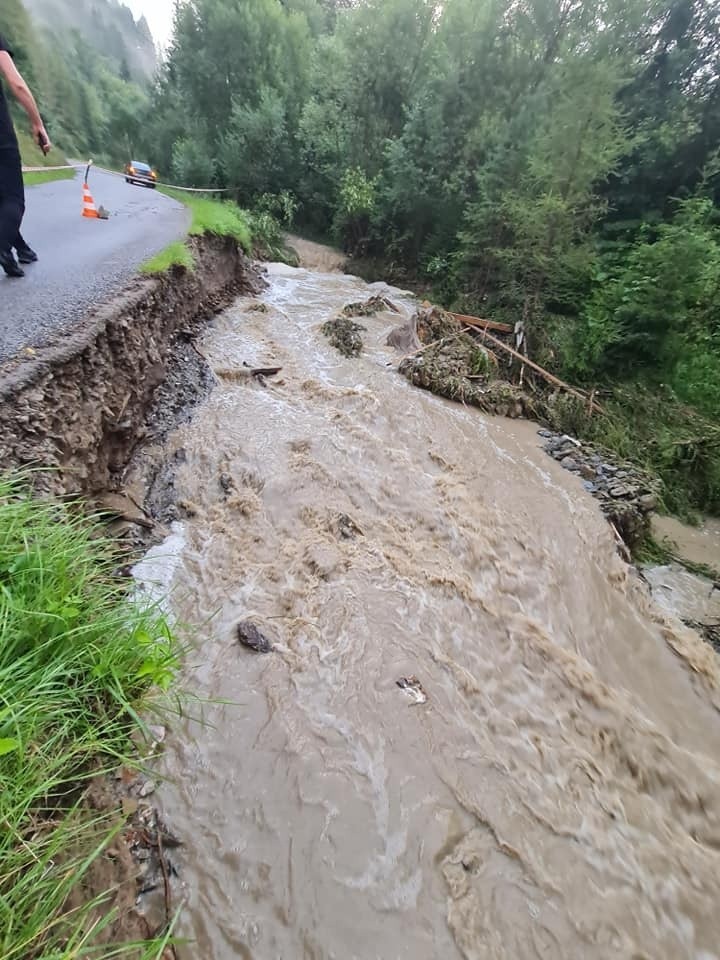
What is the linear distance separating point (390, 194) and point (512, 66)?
178 inches

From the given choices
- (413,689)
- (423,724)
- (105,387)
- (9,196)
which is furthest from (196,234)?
(423,724)

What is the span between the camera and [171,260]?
22.5ft

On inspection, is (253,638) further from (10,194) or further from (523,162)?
(523,162)

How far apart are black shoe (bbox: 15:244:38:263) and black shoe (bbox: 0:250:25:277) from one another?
1.38 ft

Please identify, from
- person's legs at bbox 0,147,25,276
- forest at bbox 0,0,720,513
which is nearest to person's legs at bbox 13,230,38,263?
person's legs at bbox 0,147,25,276

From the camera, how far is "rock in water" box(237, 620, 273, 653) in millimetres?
3297

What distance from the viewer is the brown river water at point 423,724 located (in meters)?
2.21

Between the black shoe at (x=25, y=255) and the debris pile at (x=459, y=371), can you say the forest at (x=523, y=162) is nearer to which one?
the debris pile at (x=459, y=371)

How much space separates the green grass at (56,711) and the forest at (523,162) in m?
7.84

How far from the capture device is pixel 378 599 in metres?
3.90

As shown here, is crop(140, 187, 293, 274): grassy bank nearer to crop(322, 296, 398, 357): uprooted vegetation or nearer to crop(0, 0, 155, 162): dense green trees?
crop(322, 296, 398, 357): uprooted vegetation

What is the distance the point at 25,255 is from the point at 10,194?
1.21 meters

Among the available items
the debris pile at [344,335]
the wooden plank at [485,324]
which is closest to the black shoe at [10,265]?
the debris pile at [344,335]

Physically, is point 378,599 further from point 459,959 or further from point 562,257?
point 562,257
